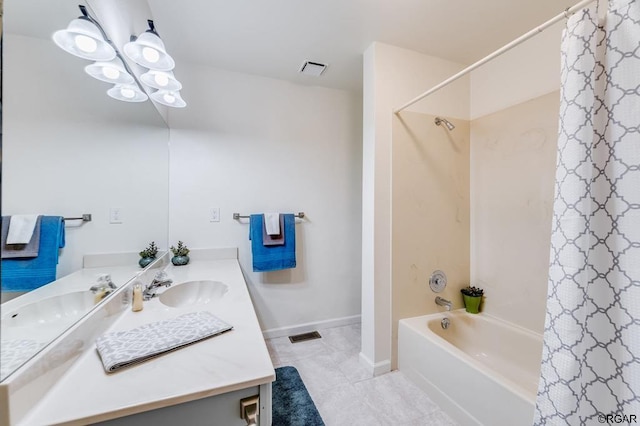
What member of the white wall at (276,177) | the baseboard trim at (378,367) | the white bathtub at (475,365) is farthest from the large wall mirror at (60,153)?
the white bathtub at (475,365)

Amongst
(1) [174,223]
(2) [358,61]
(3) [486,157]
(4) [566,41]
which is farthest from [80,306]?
(3) [486,157]

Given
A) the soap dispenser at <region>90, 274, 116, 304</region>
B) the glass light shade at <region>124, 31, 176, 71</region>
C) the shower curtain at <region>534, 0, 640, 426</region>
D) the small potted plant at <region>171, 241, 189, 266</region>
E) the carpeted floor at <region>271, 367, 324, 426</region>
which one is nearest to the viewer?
the shower curtain at <region>534, 0, 640, 426</region>

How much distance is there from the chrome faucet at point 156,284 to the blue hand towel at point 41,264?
0.59 metres

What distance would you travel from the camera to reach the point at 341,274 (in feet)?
8.54

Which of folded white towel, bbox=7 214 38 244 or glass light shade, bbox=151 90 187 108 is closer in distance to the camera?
folded white towel, bbox=7 214 38 244

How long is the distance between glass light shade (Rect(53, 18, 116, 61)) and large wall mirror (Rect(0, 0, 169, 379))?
0.9 inches

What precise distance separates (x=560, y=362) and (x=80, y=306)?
5.33ft

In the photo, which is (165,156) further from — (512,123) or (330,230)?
(512,123)

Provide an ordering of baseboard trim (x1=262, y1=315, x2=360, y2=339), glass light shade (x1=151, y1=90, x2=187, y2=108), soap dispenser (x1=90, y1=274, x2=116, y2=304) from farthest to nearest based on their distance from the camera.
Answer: baseboard trim (x1=262, y1=315, x2=360, y2=339)
glass light shade (x1=151, y1=90, x2=187, y2=108)
soap dispenser (x1=90, y1=274, x2=116, y2=304)

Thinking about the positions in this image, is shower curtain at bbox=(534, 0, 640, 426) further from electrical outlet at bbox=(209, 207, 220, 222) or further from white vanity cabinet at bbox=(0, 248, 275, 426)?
electrical outlet at bbox=(209, 207, 220, 222)

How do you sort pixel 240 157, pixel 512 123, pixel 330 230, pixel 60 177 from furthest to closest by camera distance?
pixel 330 230, pixel 240 157, pixel 512 123, pixel 60 177

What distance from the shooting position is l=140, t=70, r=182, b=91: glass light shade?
56.7 inches

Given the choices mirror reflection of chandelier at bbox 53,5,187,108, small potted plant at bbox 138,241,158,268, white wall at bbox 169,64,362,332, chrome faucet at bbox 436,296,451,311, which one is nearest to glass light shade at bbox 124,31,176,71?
mirror reflection of chandelier at bbox 53,5,187,108

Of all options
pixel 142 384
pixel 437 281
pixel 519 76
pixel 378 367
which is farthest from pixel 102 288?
pixel 519 76
